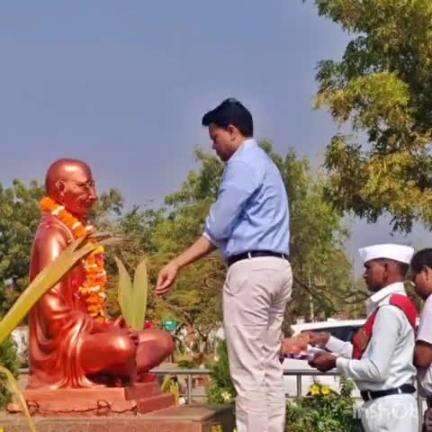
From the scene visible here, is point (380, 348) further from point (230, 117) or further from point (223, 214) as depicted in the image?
point (230, 117)

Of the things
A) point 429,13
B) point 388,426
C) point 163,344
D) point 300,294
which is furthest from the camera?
point 300,294

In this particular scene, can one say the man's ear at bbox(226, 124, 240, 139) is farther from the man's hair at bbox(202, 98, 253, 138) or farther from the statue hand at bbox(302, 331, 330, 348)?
the statue hand at bbox(302, 331, 330, 348)

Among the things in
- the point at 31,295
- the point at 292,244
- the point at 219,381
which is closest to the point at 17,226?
the point at 292,244

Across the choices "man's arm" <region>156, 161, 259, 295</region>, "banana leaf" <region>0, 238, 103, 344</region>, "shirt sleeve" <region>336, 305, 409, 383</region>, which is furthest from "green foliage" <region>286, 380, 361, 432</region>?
"banana leaf" <region>0, 238, 103, 344</region>

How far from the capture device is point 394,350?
414cm

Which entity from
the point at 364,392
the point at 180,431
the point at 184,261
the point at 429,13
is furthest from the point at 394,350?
the point at 429,13

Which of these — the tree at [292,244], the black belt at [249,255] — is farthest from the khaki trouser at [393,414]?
the tree at [292,244]

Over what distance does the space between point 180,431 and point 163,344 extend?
68cm

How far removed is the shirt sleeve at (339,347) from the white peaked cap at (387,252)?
0.47 meters

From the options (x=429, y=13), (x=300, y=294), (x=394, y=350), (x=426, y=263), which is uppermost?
(x=429, y=13)

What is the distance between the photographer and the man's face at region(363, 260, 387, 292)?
4.34m

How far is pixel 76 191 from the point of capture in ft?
19.4

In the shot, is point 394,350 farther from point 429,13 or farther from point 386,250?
point 429,13

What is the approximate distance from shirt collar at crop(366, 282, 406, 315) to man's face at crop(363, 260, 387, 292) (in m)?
0.04
